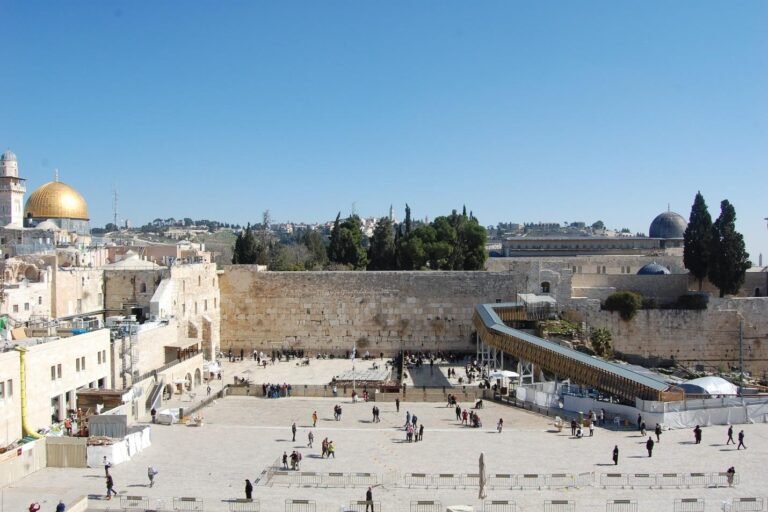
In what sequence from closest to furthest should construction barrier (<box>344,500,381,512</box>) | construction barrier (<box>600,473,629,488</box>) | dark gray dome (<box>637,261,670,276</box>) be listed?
construction barrier (<box>344,500,381,512</box>), construction barrier (<box>600,473,629,488</box>), dark gray dome (<box>637,261,670,276</box>)

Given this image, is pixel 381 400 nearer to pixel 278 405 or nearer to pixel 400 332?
pixel 278 405

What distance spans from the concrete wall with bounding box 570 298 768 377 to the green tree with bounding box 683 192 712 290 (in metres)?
2.26

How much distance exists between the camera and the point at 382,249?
45.3m

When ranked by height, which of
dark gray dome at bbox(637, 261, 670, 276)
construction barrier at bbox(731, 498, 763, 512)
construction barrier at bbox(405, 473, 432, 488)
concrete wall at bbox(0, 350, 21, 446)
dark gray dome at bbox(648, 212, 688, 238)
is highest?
dark gray dome at bbox(648, 212, 688, 238)

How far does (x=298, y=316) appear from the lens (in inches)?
1363

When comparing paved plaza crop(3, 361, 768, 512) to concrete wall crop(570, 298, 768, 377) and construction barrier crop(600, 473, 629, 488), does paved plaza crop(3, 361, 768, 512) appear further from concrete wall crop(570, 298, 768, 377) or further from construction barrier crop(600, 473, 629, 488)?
concrete wall crop(570, 298, 768, 377)

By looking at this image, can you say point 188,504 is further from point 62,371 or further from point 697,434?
point 697,434

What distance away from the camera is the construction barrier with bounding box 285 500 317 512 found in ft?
45.0

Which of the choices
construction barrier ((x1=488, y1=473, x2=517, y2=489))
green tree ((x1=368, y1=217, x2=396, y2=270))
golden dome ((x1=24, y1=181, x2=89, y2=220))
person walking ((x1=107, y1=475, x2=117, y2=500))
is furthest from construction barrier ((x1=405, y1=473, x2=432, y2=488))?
golden dome ((x1=24, y1=181, x2=89, y2=220))

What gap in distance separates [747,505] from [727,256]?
2267cm

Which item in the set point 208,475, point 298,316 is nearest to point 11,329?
point 208,475

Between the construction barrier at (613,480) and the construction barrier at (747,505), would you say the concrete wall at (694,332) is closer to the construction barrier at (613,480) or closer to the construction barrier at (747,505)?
the construction barrier at (613,480)

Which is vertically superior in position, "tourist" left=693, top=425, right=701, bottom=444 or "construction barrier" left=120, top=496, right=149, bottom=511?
"tourist" left=693, top=425, right=701, bottom=444

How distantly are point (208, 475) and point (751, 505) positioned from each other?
1058 centimetres
